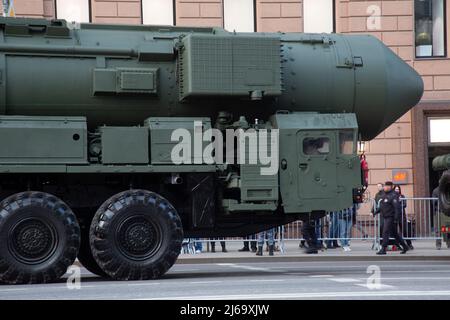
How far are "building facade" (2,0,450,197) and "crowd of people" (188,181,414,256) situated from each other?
3780 mm

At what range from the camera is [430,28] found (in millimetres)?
29219

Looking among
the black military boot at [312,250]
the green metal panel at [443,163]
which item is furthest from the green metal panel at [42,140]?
the black military boot at [312,250]

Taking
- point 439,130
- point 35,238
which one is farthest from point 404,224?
point 35,238

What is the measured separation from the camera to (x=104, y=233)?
582 inches

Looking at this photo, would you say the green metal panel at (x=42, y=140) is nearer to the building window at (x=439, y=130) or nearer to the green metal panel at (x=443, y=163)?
the green metal panel at (x=443, y=163)

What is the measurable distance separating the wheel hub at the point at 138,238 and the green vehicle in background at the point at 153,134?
0.6 inches

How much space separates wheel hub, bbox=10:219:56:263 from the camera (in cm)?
1461

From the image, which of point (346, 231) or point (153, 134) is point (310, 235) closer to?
point (346, 231)

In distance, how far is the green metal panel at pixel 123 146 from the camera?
15195 mm

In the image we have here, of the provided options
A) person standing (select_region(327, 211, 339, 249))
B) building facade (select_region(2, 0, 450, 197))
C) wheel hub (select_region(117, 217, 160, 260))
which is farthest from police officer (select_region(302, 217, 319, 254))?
wheel hub (select_region(117, 217, 160, 260))

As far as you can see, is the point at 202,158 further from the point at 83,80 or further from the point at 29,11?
the point at 29,11

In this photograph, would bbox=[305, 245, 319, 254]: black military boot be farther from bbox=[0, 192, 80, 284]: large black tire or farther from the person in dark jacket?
bbox=[0, 192, 80, 284]: large black tire
